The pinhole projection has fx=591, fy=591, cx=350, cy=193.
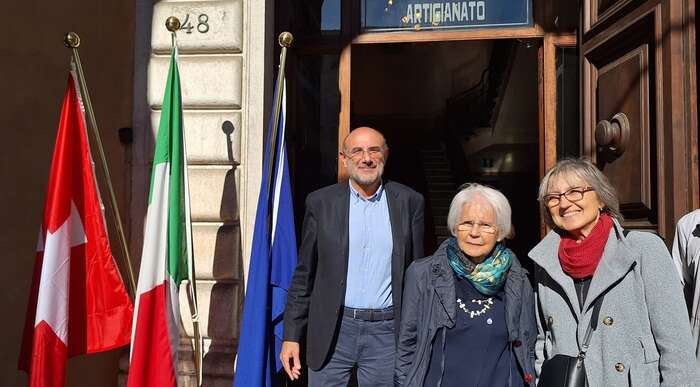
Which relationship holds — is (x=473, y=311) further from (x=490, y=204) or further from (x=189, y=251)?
(x=189, y=251)

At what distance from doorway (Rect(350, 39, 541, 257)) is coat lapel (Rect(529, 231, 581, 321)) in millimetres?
9232

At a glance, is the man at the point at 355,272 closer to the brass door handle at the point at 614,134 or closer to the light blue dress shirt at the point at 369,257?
the light blue dress shirt at the point at 369,257

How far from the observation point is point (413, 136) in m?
15.1

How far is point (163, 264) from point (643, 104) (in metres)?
2.95

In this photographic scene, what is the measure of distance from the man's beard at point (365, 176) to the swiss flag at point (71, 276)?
1641 mm

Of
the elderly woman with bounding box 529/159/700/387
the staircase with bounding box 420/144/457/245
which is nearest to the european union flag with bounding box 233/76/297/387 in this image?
the elderly woman with bounding box 529/159/700/387

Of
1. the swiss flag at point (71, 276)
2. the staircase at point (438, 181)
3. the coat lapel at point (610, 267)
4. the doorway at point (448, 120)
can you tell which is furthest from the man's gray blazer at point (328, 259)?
the doorway at point (448, 120)

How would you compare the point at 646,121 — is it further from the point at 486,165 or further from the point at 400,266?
the point at 486,165

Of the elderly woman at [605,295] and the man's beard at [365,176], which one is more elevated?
the man's beard at [365,176]

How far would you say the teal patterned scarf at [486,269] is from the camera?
250 centimetres

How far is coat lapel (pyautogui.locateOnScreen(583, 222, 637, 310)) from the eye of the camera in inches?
86.9

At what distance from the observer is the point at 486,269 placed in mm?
2512

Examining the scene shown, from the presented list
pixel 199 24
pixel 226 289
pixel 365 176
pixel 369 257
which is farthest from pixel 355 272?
pixel 199 24

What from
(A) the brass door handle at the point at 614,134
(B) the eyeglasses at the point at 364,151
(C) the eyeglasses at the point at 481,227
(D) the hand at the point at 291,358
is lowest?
(D) the hand at the point at 291,358
